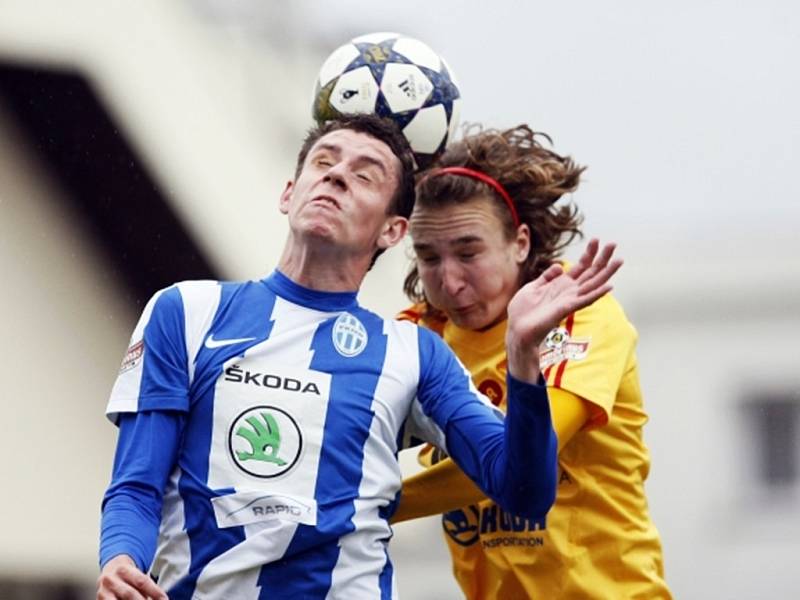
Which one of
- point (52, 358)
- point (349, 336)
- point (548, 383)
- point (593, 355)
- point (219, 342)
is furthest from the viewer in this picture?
point (52, 358)

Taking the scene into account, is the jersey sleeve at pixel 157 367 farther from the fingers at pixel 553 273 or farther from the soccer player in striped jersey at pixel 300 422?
the fingers at pixel 553 273

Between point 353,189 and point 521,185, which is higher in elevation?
point 521,185

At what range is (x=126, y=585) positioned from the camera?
4.52 meters

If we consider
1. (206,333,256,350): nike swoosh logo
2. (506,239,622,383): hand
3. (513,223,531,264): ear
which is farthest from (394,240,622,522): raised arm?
(513,223,531,264): ear

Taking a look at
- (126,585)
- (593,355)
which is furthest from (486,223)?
(126,585)

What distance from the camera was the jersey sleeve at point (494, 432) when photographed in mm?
4914

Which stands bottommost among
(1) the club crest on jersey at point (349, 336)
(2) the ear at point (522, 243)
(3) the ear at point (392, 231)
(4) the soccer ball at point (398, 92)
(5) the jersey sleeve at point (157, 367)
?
(5) the jersey sleeve at point (157, 367)

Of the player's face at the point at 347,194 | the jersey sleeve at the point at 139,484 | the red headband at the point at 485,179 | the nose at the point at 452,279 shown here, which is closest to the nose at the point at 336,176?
the player's face at the point at 347,194

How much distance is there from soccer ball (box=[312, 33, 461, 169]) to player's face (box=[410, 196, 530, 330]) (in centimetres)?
21

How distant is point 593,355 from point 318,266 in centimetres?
109

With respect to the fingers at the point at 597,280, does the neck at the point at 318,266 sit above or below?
above

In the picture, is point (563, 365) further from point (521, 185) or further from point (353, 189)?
point (353, 189)

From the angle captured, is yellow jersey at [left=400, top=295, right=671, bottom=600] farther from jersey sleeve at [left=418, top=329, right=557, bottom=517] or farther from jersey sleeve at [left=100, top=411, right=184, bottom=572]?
jersey sleeve at [left=100, top=411, right=184, bottom=572]

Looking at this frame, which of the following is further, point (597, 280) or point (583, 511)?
point (583, 511)
